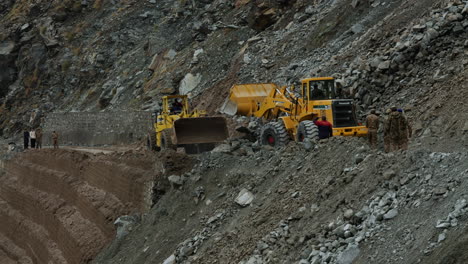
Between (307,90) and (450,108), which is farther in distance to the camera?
(307,90)

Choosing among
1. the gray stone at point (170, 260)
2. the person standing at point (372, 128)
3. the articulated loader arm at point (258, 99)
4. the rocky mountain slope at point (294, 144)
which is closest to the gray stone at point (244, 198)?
the rocky mountain slope at point (294, 144)

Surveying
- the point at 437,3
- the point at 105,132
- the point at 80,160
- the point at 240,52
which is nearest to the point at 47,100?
the point at 105,132

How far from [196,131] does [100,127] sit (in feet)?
36.6

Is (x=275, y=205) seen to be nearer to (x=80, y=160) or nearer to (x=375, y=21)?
(x=80, y=160)

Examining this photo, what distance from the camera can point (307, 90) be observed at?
52.6ft

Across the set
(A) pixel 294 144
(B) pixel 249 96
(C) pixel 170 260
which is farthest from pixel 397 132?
(B) pixel 249 96

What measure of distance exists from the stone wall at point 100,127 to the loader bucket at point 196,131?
27.8 feet

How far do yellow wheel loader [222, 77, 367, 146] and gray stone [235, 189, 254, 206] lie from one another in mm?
2720

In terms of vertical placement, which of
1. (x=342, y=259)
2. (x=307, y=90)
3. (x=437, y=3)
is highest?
(x=437, y=3)

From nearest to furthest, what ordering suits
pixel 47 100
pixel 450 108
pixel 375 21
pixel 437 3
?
pixel 450 108 → pixel 437 3 → pixel 375 21 → pixel 47 100

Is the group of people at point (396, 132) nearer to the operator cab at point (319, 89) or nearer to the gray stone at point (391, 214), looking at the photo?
the gray stone at point (391, 214)

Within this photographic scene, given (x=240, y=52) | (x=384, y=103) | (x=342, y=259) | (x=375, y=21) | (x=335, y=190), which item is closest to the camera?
(x=342, y=259)

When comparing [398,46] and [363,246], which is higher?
[398,46]

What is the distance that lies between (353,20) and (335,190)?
15905 mm
